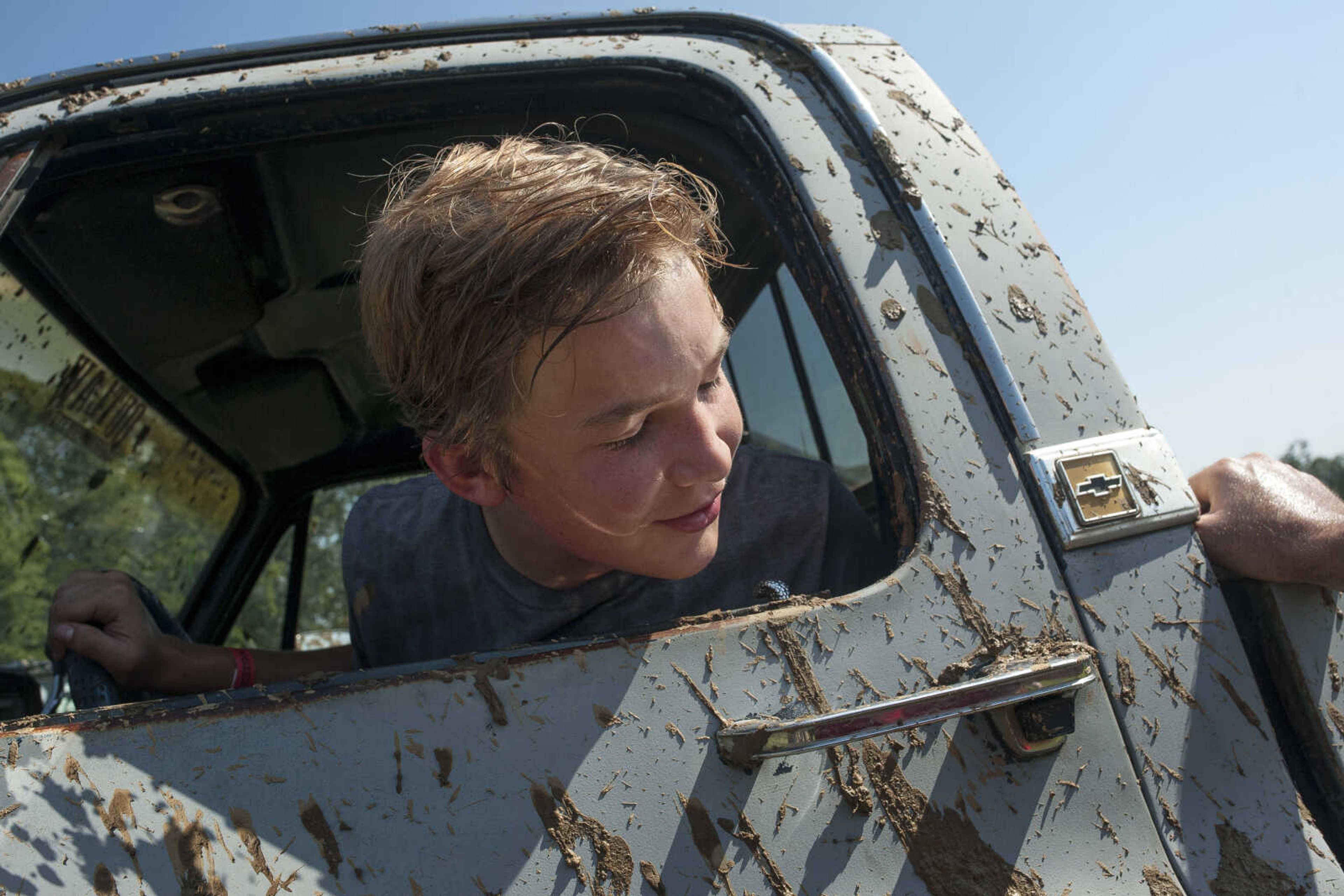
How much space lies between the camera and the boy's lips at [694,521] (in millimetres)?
1058

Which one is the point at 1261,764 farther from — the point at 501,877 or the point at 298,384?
the point at 298,384

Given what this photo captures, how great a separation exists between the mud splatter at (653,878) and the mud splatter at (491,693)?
158mm

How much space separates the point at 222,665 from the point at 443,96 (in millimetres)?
904

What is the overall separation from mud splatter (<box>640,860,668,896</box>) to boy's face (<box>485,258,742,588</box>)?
15.2 inches

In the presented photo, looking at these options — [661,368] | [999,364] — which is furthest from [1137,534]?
[661,368]

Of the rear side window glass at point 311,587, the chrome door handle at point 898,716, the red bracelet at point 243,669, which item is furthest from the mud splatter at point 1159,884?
the rear side window glass at point 311,587

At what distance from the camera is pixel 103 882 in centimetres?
68

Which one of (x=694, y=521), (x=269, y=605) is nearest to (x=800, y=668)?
(x=694, y=521)

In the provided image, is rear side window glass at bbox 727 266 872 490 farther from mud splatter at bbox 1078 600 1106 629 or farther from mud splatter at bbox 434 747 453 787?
mud splatter at bbox 434 747 453 787

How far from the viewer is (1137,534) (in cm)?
95

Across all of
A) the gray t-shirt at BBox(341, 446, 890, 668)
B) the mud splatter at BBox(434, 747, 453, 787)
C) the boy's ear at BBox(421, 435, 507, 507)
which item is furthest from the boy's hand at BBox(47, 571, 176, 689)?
the mud splatter at BBox(434, 747, 453, 787)

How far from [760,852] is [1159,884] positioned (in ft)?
1.14

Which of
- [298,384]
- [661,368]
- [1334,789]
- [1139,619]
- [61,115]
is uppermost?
[61,115]

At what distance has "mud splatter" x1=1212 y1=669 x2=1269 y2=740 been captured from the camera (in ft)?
2.91
